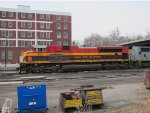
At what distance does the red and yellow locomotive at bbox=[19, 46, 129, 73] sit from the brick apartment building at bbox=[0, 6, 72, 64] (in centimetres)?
4151

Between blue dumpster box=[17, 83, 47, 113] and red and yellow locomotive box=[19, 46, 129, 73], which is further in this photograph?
red and yellow locomotive box=[19, 46, 129, 73]

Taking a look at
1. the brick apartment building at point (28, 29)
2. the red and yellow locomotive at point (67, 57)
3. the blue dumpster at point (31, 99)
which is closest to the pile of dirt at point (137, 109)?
the blue dumpster at point (31, 99)

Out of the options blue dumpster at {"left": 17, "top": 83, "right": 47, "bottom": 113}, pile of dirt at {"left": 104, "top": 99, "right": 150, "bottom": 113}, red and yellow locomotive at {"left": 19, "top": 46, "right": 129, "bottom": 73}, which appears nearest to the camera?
pile of dirt at {"left": 104, "top": 99, "right": 150, "bottom": 113}

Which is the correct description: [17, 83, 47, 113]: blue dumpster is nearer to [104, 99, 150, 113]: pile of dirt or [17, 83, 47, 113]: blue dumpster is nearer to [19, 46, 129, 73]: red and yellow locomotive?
[104, 99, 150, 113]: pile of dirt

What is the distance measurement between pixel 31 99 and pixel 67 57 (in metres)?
22.4

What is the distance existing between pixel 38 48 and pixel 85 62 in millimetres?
6209

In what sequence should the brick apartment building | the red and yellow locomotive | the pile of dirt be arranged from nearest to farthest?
1. the pile of dirt
2. the red and yellow locomotive
3. the brick apartment building

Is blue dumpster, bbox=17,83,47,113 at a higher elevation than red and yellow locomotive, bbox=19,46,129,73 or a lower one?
lower

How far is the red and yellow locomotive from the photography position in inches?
1289

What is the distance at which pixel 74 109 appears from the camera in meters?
12.3

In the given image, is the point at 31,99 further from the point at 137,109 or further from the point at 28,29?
the point at 28,29

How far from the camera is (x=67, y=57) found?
3406 centimetres

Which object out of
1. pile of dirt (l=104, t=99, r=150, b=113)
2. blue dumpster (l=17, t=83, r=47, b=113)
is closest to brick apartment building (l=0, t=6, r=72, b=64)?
blue dumpster (l=17, t=83, r=47, b=113)

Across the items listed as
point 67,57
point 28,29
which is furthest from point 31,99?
point 28,29
